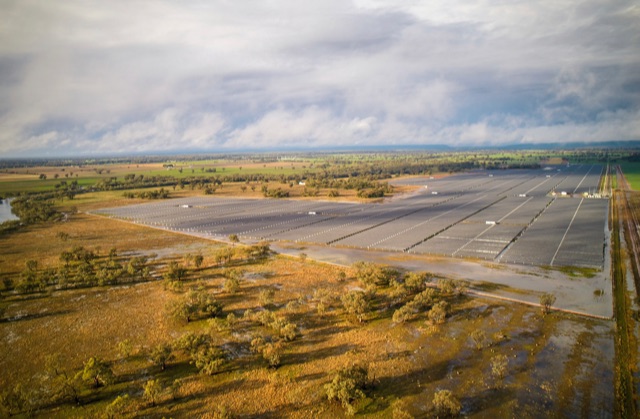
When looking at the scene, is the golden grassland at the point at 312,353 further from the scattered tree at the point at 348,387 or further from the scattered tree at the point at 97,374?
the scattered tree at the point at 97,374

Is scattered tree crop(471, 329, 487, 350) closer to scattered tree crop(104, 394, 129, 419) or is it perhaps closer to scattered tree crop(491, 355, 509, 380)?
scattered tree crop(491, 355, 509, 380)

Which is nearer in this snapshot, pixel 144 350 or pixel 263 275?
pixel 144 350

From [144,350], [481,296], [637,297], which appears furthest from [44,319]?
[637,297]

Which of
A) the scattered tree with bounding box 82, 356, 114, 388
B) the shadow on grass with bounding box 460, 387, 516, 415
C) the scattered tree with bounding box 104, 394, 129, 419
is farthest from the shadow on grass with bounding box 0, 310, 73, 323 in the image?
the shadow on grass with bounding box 460, 387, 516, 415

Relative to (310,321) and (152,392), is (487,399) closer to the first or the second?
(310,321)

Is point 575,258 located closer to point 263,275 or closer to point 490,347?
point 490,347

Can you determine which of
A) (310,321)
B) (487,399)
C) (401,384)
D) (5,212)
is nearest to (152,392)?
(310,321)
